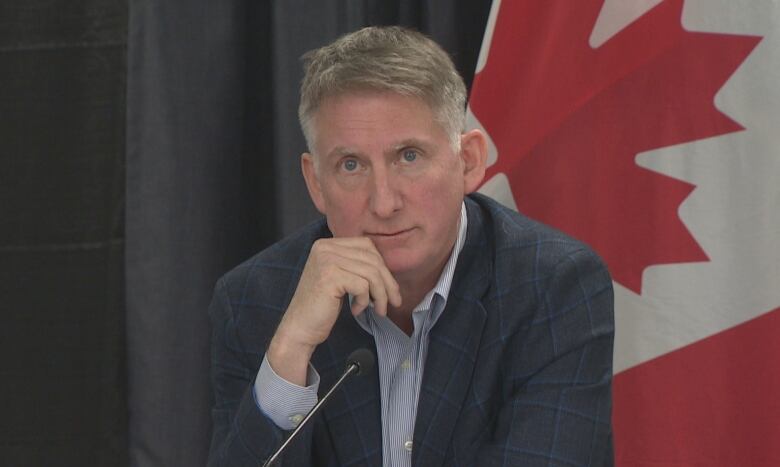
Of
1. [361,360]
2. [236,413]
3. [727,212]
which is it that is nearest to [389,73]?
[361,360]

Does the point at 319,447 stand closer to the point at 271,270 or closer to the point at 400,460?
the point at 400,460

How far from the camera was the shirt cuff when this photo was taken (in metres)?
1.95

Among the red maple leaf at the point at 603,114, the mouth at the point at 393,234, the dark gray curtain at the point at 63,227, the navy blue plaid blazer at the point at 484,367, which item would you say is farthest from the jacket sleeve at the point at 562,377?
the dark gray curtain at the point at 63,227

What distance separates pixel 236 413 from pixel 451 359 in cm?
40

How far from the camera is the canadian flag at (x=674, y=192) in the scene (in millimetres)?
2303

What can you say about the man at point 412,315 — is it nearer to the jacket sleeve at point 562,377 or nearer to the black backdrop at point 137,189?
the jacket sleeve at point 562,377

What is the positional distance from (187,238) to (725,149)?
1504mm

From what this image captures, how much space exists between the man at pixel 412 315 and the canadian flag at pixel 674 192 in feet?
1.09

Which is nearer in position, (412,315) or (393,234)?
(393,234)

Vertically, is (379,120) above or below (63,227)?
above

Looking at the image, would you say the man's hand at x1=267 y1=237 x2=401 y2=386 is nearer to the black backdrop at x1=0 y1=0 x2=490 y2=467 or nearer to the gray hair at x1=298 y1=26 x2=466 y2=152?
the gray hair at x1=298 y1=26 x2=466 y2=152

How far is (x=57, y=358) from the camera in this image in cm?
326

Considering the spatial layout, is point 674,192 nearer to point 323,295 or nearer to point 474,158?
point 474,158

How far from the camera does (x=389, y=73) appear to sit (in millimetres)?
2018
